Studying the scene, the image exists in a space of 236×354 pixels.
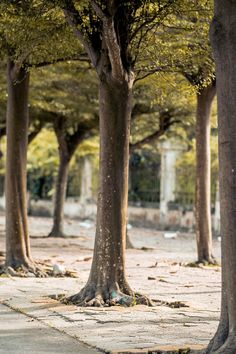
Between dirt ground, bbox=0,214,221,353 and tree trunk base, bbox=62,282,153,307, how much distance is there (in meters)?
0.25

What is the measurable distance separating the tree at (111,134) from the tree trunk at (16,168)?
4.19m

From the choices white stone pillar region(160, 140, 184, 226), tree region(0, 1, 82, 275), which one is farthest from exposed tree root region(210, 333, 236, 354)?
white stone pillar region(160, 140, 184, 226)

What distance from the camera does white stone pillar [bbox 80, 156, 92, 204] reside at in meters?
46.2

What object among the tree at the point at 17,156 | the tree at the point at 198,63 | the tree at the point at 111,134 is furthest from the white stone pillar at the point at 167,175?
the tree at the point at 111,134

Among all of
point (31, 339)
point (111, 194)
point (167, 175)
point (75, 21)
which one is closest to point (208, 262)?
point (111, 194)

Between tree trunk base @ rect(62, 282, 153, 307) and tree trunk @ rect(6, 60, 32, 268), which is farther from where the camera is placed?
tree trunk @ rect(6, 60, 32, 268)

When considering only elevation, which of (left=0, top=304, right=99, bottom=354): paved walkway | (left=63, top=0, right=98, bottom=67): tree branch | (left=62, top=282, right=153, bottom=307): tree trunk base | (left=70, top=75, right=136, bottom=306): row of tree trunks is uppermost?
(left=63, top=0, right=98, bottom=67): tree branch

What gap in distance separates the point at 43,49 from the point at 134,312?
19.4 feet

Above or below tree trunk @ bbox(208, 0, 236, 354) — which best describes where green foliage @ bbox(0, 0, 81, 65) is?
above

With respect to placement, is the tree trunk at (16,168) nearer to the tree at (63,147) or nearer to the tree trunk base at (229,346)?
the tree trunk base at (229,346)

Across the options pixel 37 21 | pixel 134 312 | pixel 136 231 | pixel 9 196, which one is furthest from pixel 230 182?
pixel 136 231

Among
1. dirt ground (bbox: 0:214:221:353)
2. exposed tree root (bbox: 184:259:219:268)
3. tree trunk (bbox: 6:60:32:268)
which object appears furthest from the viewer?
exposed tree root (bbox: 184:259:219:268)

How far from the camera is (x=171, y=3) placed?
13.3 m

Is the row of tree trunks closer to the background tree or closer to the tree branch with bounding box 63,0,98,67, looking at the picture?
the tree branch with bounding box 63,0,98,67
